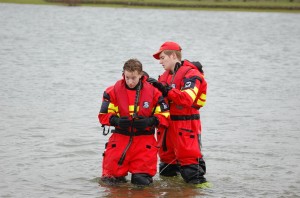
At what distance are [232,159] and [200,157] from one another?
2.35 metres

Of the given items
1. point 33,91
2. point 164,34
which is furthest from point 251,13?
point 33,91

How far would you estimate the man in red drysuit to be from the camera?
9.12m

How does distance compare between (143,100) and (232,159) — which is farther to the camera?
(232,159)

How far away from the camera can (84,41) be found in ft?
126

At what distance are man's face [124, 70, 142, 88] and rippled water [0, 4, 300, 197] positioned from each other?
4.82 ft

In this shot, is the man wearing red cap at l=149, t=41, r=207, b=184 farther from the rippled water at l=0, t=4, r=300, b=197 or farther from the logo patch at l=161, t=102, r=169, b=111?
the rippled water at l=0, t=4, r=300, b=197

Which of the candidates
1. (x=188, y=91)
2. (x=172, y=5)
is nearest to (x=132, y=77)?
(x=188, y=91)

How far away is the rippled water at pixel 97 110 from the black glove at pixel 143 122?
0.92 meters

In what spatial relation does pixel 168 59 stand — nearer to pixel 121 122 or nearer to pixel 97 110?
pixel 121 122

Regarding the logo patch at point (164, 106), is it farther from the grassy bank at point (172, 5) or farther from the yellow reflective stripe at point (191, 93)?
the grassy bank at point (172, 5)

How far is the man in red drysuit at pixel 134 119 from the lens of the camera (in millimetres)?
9117

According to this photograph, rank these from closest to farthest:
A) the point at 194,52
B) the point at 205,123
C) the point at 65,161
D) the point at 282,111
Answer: the point at 65,161, the point at 205,123, the point at 282,111, the point at 194,52

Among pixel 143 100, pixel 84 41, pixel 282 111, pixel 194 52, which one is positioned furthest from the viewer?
pixel 84 41

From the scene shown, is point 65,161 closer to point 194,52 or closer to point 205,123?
point 205,123
